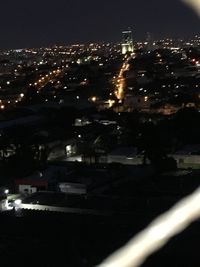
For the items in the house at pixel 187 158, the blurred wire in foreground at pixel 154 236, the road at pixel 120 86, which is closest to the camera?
the blurred wire in foreground at pixel 154 236

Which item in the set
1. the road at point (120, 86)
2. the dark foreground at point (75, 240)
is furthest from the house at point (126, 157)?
the road at point (120, 86)

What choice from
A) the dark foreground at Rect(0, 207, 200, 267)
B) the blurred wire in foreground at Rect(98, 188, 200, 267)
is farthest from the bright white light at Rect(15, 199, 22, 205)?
the blurred wire in foreground at Rect(98, 188, 200, 267)

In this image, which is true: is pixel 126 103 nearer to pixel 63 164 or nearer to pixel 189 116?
pixel 189 116

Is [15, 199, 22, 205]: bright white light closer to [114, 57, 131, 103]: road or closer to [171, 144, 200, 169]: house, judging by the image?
[171, 144, 200, 169]: house

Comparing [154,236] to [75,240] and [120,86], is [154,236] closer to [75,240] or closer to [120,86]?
[75,240]

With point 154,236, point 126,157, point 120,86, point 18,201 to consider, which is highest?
point 120,86

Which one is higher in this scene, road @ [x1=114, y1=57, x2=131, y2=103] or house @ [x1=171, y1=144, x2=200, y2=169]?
road @ [x1=114, y1=57, x2=131, y2=103]

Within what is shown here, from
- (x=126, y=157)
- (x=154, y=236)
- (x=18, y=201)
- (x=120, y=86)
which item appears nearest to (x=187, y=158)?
(x=126, y=157)

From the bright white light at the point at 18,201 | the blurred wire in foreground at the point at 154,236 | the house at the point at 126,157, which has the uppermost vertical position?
the house at the point at 126,157

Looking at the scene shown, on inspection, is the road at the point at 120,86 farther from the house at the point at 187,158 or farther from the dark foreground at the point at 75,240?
the dark foreground at the point at 75,240
